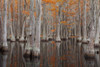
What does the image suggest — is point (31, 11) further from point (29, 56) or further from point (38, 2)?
point (29, 56)

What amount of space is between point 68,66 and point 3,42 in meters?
8.11

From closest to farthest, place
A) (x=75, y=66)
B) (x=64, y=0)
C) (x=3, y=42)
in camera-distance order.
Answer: (x=75, y=66) < (x=3, y=42) < (x=64, y=0)

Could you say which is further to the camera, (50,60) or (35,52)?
(35,52)

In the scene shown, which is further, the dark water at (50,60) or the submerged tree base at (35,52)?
the submerged tree base at (35,52)

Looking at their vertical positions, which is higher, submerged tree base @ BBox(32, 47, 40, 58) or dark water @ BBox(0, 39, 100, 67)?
submerged tree base @ BBox(32, 47, 40, 58)

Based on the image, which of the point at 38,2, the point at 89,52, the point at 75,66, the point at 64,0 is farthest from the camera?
the point at 64,0

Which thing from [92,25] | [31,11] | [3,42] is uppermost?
[31,11]

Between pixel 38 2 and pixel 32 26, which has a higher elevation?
pixel 38 2

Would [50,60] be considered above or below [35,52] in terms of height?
below

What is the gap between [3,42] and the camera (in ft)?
52.4

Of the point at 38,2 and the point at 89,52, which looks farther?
the point at 38,2

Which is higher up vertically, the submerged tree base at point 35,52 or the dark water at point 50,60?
the submerged tree base at point 35,52

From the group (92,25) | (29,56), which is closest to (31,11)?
(29,56)

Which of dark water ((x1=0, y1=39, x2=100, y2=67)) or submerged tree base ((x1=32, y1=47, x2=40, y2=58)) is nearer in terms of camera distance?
dark water ((x1=0, y1=39, x2=100, y2=67))
